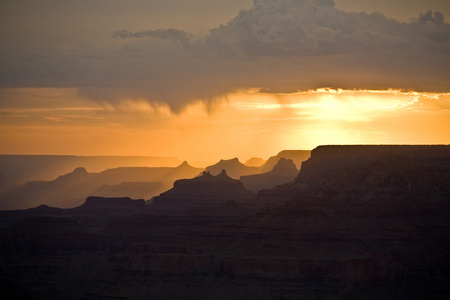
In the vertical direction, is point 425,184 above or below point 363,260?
above

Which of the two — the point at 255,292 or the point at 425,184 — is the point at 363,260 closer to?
the point at 255,292

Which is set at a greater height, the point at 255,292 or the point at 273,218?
the point at 273,218

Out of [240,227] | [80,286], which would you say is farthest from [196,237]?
[80,286]

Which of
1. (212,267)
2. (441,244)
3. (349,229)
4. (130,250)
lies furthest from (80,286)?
(441,244)

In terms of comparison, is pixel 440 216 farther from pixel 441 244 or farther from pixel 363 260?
pixel 363 260

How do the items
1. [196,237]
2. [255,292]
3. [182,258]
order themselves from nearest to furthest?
1. [255,292]
2. [182,258]
3. [196,237]

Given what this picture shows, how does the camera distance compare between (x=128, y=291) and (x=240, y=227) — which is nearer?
(x=128, y=291)

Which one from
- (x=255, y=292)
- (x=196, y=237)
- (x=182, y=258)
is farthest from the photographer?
(x=196, y=237)

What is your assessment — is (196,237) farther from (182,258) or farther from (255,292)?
(255,292)
